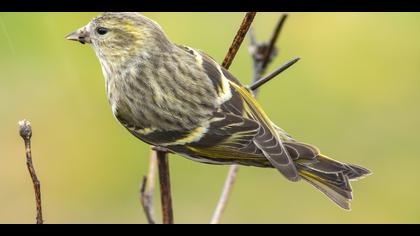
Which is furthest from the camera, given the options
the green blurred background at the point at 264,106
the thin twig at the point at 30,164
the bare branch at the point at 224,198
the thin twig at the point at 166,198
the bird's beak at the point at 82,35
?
the green blurred background at the point at 264,106

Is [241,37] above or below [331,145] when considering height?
above

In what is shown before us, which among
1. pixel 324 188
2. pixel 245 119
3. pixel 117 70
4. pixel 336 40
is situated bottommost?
pixel 324 188

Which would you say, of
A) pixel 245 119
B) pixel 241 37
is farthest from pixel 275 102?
pixel 241 37

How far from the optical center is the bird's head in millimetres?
3037

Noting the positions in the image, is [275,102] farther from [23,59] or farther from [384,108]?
[23,59]

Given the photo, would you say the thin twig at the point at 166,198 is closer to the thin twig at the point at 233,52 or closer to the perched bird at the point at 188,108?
the thin twig at the point at 233,52

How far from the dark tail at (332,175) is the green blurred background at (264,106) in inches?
76.8

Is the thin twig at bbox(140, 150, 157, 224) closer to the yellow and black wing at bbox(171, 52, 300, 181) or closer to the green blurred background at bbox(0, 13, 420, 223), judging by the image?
the yellow and black wing at bbox(171, 52, 300, 181)

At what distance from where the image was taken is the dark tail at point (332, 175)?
9.90 ft

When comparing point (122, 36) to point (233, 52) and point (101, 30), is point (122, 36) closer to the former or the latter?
Result: point (101, 30)

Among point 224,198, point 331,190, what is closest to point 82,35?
point 224,198

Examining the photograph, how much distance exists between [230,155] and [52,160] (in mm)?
2493

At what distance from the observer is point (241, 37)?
260cm

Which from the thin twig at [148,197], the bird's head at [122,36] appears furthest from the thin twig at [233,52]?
the bird's head at [122,36]
